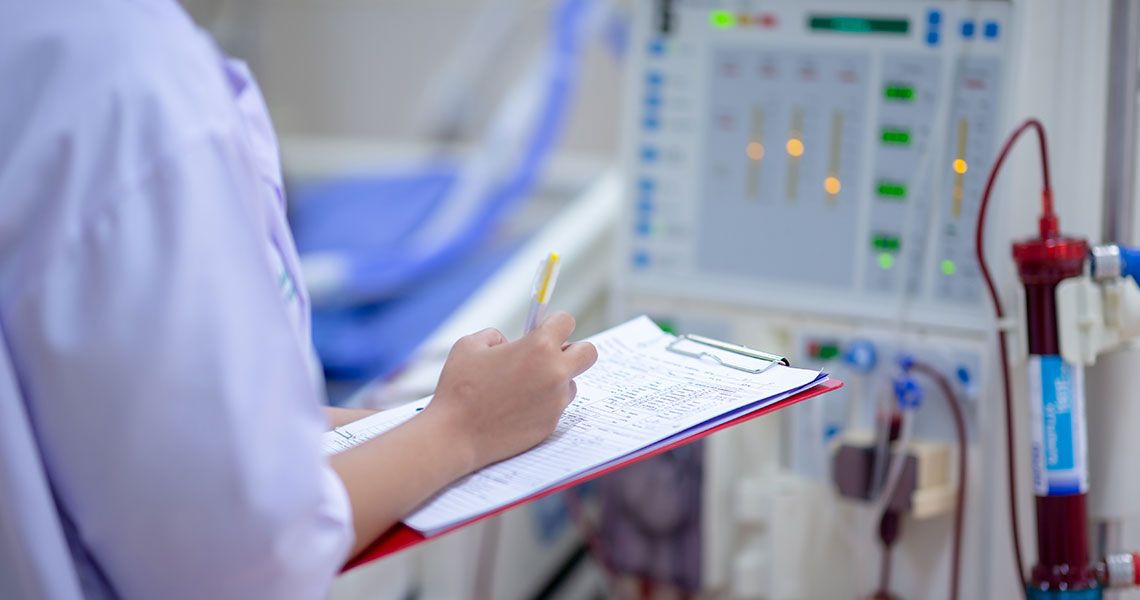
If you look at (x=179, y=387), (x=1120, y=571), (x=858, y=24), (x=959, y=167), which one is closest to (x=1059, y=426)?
(x=1120, y=571)

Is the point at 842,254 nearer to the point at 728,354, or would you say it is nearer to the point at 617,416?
the point at 728,354

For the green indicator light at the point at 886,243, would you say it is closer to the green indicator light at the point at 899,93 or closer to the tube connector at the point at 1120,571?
the green indicator light at the point at 899,93

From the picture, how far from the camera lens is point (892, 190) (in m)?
1.56

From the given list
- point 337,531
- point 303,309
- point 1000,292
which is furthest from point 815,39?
point 337,531

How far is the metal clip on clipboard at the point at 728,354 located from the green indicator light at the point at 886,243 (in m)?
0.53

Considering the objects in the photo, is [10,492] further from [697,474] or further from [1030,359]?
[697,474]

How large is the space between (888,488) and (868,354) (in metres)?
0.18

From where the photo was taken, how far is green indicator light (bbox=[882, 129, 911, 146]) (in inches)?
60.7

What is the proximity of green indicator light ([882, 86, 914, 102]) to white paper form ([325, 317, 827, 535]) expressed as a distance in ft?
1.97

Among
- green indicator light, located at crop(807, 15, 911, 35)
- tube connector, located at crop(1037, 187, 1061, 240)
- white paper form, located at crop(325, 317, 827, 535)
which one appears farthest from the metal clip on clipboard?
green indicator light, located at crop(807, 15, 911, 35)

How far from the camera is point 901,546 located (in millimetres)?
1578

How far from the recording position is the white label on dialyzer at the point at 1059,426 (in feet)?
4.13

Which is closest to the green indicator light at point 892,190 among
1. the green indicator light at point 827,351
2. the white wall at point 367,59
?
the green indicator light at point 827,351

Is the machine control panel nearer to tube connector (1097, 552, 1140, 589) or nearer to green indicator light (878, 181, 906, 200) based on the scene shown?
green indicator light (878, 181, 906, 200)
